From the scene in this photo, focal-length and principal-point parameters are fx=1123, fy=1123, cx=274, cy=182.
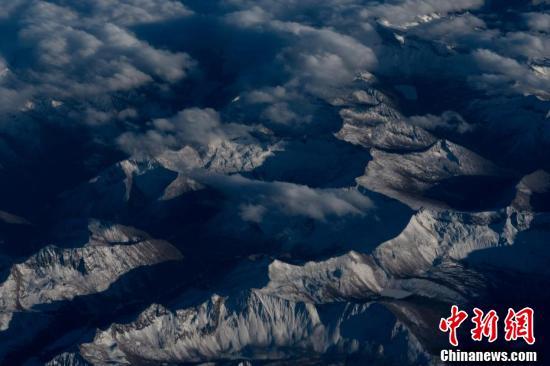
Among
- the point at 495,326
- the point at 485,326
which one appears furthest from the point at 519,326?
the point at 485,326

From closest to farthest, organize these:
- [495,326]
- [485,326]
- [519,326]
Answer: [519,326], [485,326], [495,326]

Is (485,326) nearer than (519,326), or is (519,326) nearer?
(519,326)

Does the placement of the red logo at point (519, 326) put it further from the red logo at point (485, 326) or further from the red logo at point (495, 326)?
the red logo at point (485, 326)

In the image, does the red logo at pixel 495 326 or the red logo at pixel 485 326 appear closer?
the red logo at pixel 495 326

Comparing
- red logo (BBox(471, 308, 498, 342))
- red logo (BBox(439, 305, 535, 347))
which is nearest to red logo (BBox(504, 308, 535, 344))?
red logo (BBox(439, 305, 535, 347))

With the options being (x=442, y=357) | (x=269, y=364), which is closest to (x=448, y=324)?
(x=442, y=357)

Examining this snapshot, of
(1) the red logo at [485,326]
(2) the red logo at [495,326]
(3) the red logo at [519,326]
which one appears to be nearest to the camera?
(3) the red logo at [519,326]

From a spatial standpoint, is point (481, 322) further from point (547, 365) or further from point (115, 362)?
point (115, 362)

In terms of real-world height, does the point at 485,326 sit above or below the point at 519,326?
below

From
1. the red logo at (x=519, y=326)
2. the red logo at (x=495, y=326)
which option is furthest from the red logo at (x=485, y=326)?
the red logo at (x=519, y=326)

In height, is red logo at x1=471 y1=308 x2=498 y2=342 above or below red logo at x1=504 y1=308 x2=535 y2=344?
below

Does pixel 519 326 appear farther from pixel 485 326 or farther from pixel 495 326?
pixel 485 326

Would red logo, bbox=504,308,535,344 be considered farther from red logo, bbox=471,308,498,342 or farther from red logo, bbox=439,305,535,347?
red logo, bbox=471,308,498,342
